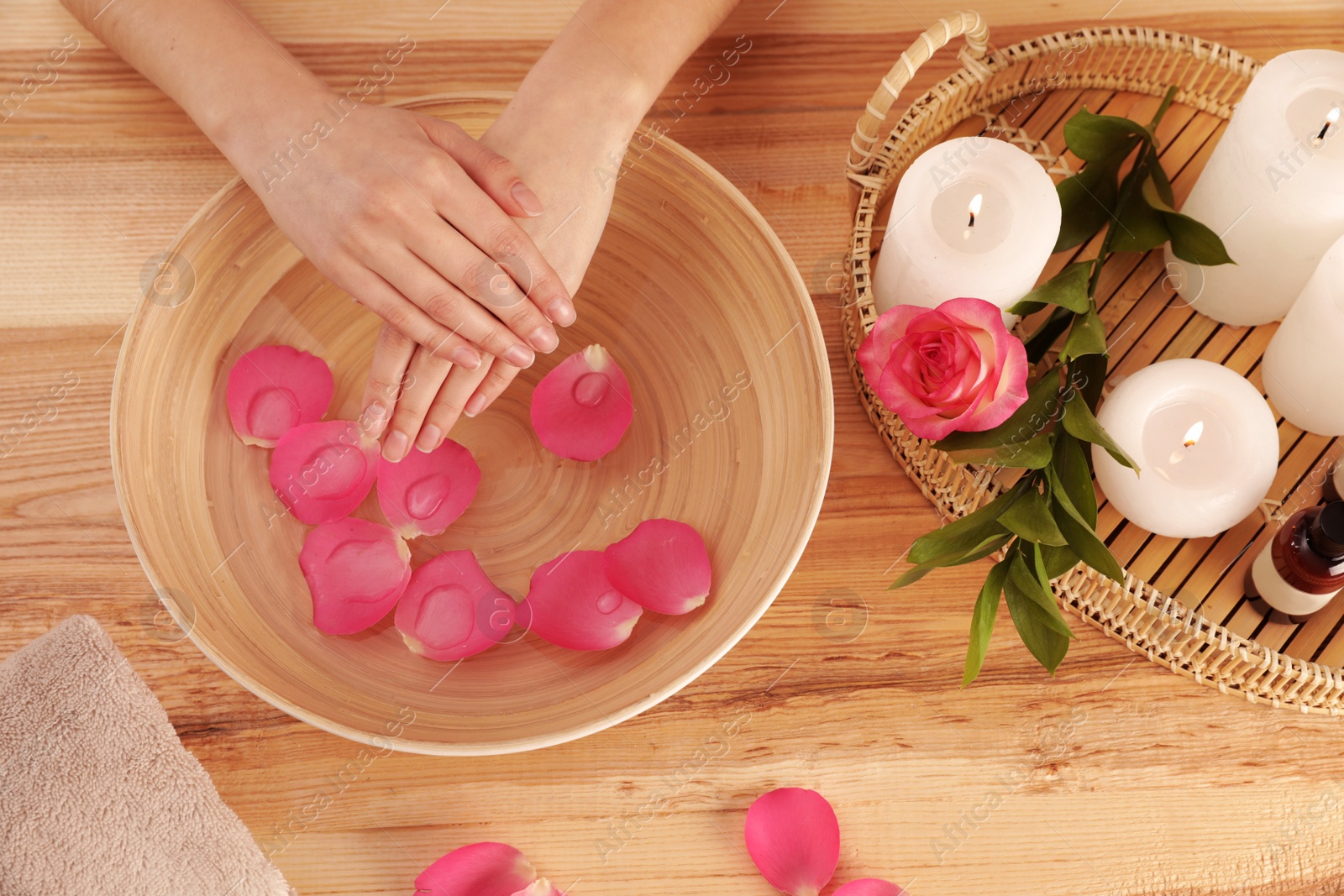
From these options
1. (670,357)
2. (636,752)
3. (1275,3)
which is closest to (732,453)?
(670,357)

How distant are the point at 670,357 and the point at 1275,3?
48 centimetres

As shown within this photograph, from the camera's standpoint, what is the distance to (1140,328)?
0.54 meters

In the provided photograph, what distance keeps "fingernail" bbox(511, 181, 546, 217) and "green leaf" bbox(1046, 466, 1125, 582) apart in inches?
11.7

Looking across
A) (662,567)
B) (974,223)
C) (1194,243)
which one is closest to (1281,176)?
(1194,243)

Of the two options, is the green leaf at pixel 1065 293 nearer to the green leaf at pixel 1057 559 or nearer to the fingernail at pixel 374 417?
the green leaf at pixel 1057 559

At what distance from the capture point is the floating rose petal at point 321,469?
49 centimetres

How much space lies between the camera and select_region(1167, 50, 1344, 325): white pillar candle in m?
0.45

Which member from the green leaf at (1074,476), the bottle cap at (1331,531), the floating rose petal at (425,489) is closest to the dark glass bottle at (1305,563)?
the bottle cap at (1331,531)

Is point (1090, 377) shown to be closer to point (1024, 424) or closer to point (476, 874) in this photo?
point (1024, 424)

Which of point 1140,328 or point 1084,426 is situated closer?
point 1084,426

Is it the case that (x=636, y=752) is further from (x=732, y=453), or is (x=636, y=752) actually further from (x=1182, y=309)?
(x=1182, y=309)

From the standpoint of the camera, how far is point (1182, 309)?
1.77ft

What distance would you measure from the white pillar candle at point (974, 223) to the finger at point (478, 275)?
0.20m

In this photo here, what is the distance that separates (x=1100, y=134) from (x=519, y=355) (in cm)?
34
